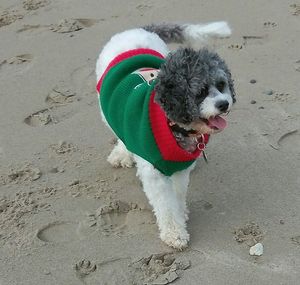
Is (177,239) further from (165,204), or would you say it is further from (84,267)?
(84,267)

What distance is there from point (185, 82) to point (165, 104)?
156 millimetres

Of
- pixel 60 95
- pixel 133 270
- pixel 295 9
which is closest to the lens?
pixel 133 270

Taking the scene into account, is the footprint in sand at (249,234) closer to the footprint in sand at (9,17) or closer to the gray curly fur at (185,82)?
the gray curly fur at (185,82)

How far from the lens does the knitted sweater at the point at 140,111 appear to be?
3.29 m

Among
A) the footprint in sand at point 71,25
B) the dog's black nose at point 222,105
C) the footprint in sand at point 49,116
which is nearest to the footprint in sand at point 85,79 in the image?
the footprint in sand at point 49,116

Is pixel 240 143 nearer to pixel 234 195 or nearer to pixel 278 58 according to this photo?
pixel 234 195

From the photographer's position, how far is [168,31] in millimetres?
4211

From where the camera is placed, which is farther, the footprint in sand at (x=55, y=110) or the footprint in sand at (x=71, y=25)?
the footprint in sand at (x=71, y=25)

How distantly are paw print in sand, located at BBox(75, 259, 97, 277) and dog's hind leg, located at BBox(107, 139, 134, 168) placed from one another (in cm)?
99

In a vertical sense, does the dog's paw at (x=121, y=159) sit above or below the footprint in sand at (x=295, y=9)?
below

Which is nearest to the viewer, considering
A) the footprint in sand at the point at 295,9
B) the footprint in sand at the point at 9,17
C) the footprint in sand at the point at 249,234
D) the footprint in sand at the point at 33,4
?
the footprint in sand at the point at 249,234

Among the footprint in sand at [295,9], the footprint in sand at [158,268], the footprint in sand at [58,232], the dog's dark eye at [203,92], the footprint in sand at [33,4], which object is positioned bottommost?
the footprint in sand at [158,268]

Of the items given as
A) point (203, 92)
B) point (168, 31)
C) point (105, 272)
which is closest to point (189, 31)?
point (168, 31)

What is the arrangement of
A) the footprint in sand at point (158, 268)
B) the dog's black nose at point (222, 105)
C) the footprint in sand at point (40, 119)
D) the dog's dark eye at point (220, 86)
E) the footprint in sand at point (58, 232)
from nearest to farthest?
the dog's black nose at point (222, 105), the dog's dark eye at point (220, 86), the footprint in sand at point (158, 268), the footprint in sand at point (58, 232), the footprint in sand at point (40, 119)
